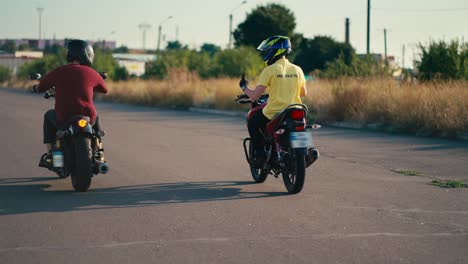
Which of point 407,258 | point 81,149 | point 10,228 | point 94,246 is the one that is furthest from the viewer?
point 81,149

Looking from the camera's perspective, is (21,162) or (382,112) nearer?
(21,162)

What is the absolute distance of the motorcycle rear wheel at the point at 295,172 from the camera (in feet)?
28.4

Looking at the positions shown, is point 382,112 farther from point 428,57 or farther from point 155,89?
point 155,89

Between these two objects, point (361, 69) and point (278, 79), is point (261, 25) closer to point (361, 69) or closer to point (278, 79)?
point (361, 69)

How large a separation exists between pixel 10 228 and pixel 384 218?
3.39 metres

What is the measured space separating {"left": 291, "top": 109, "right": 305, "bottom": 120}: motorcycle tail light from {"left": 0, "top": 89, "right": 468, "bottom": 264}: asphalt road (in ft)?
2.86

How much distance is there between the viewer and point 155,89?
39.5 m

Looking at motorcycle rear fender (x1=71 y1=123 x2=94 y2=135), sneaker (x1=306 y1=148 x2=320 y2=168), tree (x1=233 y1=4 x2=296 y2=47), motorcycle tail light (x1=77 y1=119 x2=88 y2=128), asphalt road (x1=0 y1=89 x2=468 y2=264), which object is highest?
tree (x1=233 y1=4 x2=296 y2=47)

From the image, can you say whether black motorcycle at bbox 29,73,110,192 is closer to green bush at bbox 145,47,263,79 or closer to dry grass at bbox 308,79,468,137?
dry grass at bbox 308,79,468,137

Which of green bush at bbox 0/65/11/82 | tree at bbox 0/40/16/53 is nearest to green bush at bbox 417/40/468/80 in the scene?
green bush at bbox 0/65/11/82

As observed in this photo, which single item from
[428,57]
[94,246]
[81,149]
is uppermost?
[428,57]

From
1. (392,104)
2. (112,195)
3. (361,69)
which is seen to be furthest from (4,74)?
(112,195)

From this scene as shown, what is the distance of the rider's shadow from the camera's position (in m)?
8.12

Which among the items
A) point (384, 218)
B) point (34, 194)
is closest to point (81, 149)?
point (34, 194)
